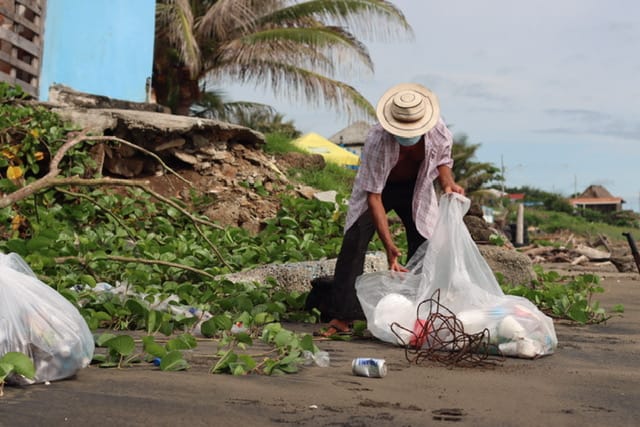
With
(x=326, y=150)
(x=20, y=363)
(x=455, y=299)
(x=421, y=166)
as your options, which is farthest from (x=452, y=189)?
(x=326, y=150)

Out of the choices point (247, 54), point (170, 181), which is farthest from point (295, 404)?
point (247, 54)

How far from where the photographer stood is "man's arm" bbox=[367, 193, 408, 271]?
3.85 m

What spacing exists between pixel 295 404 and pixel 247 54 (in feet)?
43.2

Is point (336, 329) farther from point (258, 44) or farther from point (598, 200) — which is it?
point (598, 200)

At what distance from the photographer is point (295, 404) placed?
90.6 inches

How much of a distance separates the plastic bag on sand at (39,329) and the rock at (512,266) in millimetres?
4311

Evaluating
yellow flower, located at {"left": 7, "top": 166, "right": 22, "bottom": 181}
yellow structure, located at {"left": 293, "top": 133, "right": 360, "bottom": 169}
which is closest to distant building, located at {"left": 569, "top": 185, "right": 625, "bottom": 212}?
yellow structure, located at {"left": 293, "top": 133, "right": 360, "bottom": 169}

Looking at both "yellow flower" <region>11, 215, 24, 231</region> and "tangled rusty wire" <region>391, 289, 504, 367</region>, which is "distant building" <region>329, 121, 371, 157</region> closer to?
"yellow flower" <region>11, 215, 24, 231</region>

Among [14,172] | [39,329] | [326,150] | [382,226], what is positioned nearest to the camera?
[39,329]

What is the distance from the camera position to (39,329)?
2.44 metres

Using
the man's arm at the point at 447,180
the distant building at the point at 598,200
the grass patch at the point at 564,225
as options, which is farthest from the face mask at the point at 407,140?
the distant building at the point at 598,200

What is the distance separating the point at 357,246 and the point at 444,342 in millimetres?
Answer: 907

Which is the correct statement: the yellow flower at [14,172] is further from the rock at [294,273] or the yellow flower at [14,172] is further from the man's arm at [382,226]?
the man's arm at [382,226]

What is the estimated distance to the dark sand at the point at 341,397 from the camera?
2.08 m
